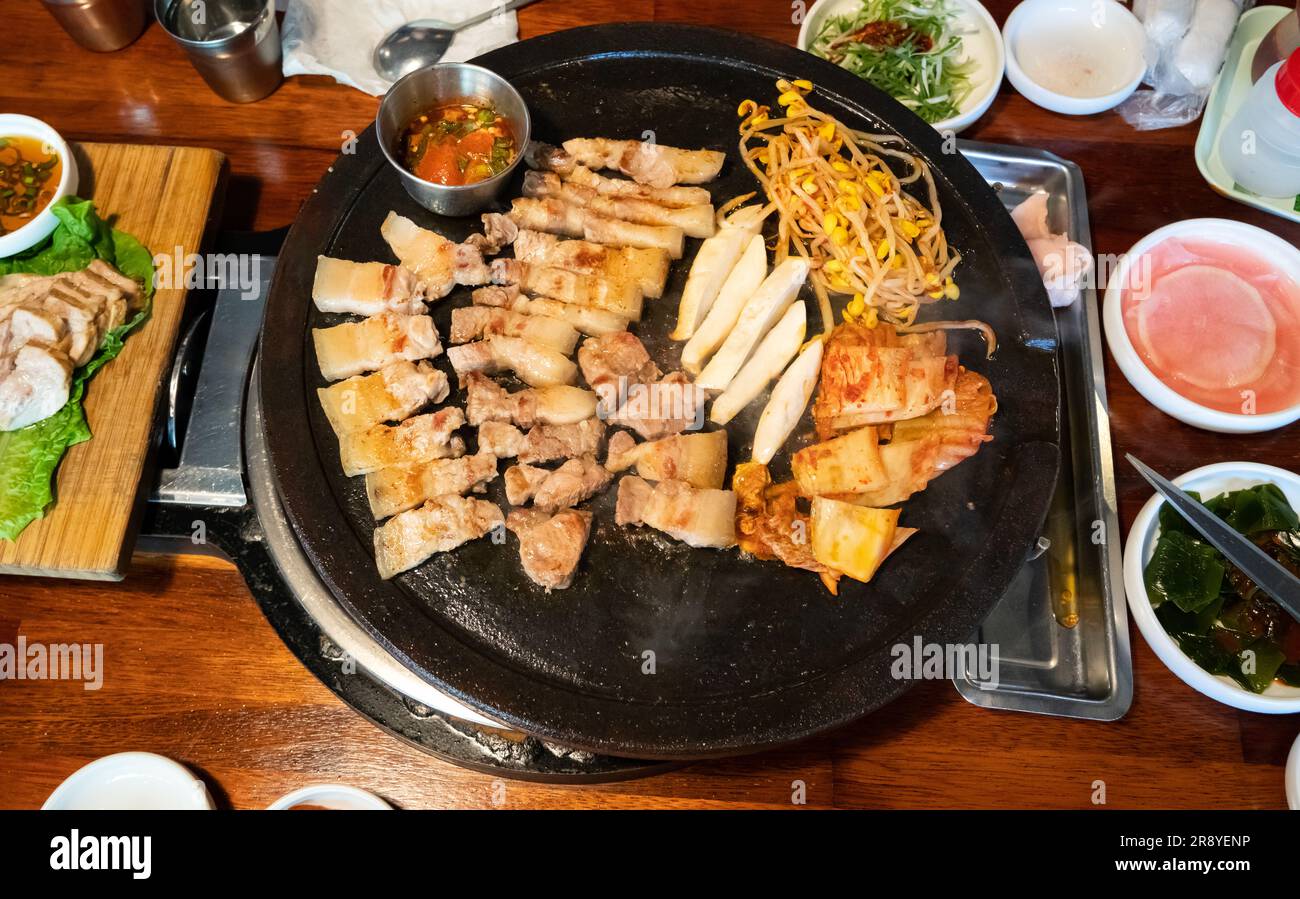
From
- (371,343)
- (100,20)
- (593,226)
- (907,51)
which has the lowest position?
(371,343)

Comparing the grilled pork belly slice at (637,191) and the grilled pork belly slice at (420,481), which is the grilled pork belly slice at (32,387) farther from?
the grilled pork belly slice at (637,191)

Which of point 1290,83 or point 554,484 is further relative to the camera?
point 1290,83

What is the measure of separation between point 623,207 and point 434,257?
2.53 feet

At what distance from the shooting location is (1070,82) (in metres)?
4.64

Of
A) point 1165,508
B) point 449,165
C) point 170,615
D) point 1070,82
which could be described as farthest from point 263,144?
point 1165,508

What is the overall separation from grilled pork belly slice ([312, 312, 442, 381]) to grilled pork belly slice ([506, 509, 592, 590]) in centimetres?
76

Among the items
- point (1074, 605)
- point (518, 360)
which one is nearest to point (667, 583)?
point (518, 360)

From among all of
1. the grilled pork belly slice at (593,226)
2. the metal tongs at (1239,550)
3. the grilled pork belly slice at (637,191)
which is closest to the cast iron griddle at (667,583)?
the grilled pork belly slice at (593,226)

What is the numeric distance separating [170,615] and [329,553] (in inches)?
41.1

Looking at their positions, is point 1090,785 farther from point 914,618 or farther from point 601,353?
point 601,353

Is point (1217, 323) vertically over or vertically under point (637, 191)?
under

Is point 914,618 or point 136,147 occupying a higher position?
point 136,147

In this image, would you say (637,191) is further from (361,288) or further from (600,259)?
(361,288)

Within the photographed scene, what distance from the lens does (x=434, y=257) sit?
352 centimetres
